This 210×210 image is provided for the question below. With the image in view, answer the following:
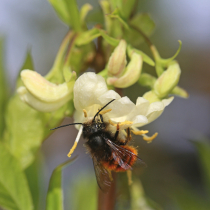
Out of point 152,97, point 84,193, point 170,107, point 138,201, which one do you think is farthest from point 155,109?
point 170,107

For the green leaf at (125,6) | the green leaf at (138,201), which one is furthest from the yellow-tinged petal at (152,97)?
the green leaf at (138,201)

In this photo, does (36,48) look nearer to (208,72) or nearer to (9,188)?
(208,72)

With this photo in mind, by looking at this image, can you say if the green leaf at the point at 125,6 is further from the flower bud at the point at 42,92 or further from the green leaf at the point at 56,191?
the green leaf at the point at 56,191

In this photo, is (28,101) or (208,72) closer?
(28,101)

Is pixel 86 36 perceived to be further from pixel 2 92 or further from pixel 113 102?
pixel 2 92

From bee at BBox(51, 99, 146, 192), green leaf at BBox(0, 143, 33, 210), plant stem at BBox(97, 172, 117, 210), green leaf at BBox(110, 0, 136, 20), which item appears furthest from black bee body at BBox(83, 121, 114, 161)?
green leaf at BBox(110, 0, 136, 20)

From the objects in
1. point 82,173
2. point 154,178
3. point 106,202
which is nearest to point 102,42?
point 106,202
